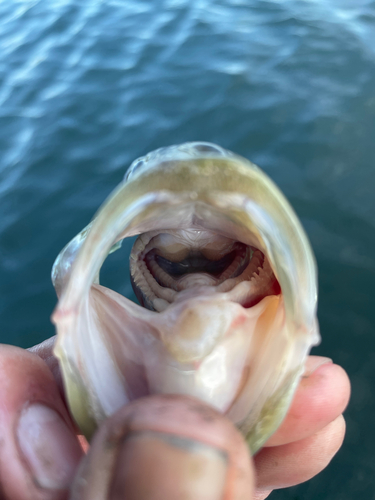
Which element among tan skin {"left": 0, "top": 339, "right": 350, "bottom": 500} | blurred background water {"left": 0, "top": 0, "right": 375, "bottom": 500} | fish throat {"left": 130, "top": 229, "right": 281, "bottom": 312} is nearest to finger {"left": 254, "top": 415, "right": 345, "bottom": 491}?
tan skin {"left": 0, "top": 339, "right": 350, "bottom": 500}

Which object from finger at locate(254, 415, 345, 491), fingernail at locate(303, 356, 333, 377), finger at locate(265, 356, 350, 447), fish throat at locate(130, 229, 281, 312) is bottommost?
finger at locate(254, 415, 345, 491)

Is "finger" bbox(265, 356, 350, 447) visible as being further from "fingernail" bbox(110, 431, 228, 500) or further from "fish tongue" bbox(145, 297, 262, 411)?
"fingernail" bbox(110, 431, 228, 500)

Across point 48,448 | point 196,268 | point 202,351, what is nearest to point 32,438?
point 48,448

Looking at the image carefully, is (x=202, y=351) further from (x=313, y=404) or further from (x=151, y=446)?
(x=313, y=404)

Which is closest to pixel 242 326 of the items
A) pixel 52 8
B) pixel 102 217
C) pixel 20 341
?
pixel 102 217

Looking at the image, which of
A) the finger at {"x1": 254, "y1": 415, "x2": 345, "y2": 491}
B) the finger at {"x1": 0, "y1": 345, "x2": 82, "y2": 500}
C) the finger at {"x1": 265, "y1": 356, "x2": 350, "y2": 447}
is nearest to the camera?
the finger at {"x1": 0, "y1": 345, "x2": 82, "y2": 500}

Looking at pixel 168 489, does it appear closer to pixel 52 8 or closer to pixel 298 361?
pixel 298 361
